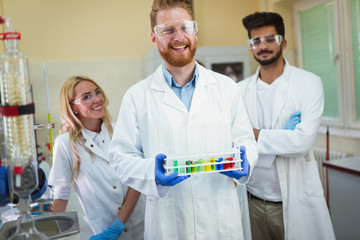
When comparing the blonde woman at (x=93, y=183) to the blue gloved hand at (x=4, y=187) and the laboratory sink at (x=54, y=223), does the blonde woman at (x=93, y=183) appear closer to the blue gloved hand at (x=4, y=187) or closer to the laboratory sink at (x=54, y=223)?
the laboratory sink at (x=54, y=223)

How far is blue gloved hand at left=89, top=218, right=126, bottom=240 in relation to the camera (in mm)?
1542

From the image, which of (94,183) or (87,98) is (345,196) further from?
(87,98)

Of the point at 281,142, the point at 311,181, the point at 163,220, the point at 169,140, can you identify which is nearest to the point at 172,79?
the point at 169,140

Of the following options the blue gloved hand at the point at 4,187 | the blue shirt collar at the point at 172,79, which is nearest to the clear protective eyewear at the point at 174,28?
the blue shirt collar at the point at 172,79

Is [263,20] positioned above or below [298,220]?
above

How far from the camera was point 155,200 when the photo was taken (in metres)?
1.39

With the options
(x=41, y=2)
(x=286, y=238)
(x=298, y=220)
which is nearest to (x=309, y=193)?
(x=298, y=220)

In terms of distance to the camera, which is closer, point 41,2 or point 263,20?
point 263,20

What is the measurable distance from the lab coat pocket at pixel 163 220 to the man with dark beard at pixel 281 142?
0.70 metres

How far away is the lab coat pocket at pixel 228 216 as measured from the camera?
139 cm

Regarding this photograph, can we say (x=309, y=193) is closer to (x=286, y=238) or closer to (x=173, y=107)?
(x=286, y=238)

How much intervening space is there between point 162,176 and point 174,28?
64 centimetres

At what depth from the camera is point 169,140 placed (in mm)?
1390

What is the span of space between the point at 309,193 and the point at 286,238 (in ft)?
0.94
